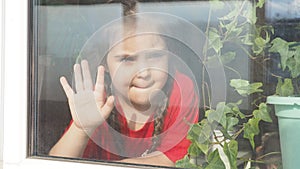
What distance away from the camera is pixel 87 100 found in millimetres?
1303

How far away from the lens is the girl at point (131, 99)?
1.22m

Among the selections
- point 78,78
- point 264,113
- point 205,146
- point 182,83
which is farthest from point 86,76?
point 264,113

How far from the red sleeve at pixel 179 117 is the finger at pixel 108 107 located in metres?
0.15

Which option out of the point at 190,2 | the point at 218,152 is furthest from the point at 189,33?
the point at 218,152

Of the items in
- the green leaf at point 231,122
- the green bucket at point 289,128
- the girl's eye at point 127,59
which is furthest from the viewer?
the girl's eye at point 127,59

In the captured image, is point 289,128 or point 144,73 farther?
point 144,73

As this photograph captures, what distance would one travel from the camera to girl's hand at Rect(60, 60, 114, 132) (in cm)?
129

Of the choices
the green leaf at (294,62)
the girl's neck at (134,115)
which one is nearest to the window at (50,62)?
the girl's neck at (134,115)

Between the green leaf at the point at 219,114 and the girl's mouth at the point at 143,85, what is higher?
the girl's mouth at the point at 143,85

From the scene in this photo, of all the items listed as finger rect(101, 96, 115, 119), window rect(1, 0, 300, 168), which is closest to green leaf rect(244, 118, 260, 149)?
window rect(1, 0, 300, 168)

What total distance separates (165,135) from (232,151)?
17cm

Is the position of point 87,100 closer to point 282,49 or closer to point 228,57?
point 228,57

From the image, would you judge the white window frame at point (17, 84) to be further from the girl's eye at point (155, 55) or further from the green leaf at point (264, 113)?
the green leaf at point (264, 113)

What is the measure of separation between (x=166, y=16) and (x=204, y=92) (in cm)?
21
